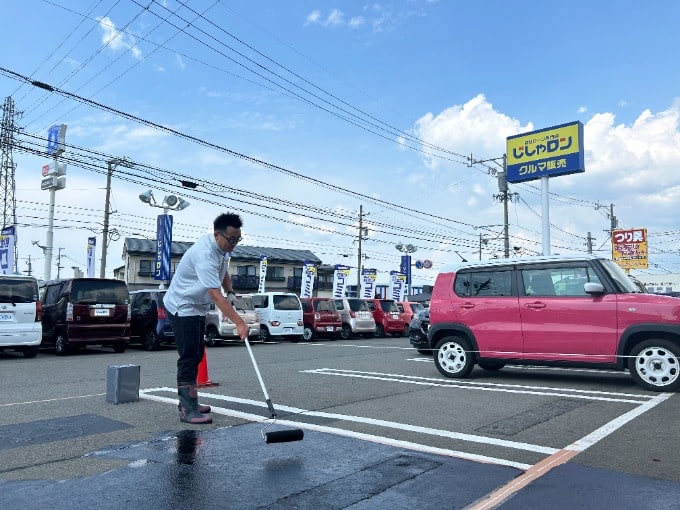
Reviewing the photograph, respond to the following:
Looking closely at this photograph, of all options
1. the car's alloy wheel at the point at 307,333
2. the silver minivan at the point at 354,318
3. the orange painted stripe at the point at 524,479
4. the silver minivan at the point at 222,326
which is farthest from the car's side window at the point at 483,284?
the silver minivan at the point at 354,318

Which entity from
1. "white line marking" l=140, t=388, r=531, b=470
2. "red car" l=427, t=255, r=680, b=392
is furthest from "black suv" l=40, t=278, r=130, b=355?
"red car" l=427, t=255, r=680, b=392

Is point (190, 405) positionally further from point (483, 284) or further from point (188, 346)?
point (483, 284)

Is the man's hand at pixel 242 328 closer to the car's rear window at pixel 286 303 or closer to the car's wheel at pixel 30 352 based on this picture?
the car's wheel at pixel 30 352

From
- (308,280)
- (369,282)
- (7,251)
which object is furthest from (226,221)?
(369,282)

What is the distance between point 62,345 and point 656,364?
13.2 m

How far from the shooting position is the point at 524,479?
3771mm

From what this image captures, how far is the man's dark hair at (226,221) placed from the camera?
5.46 meters

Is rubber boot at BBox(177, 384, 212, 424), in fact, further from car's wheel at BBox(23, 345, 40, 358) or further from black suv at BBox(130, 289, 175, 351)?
black suv at BBox(130, 289, 175, 351)

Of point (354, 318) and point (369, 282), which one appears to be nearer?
point (354, 318)

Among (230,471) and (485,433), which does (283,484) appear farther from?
(485,433)

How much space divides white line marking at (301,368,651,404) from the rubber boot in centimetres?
386

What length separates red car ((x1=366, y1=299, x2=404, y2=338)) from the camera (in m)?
23.7

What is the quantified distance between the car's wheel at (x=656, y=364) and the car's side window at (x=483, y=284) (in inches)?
73.8

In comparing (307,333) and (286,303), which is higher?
(286,303)
